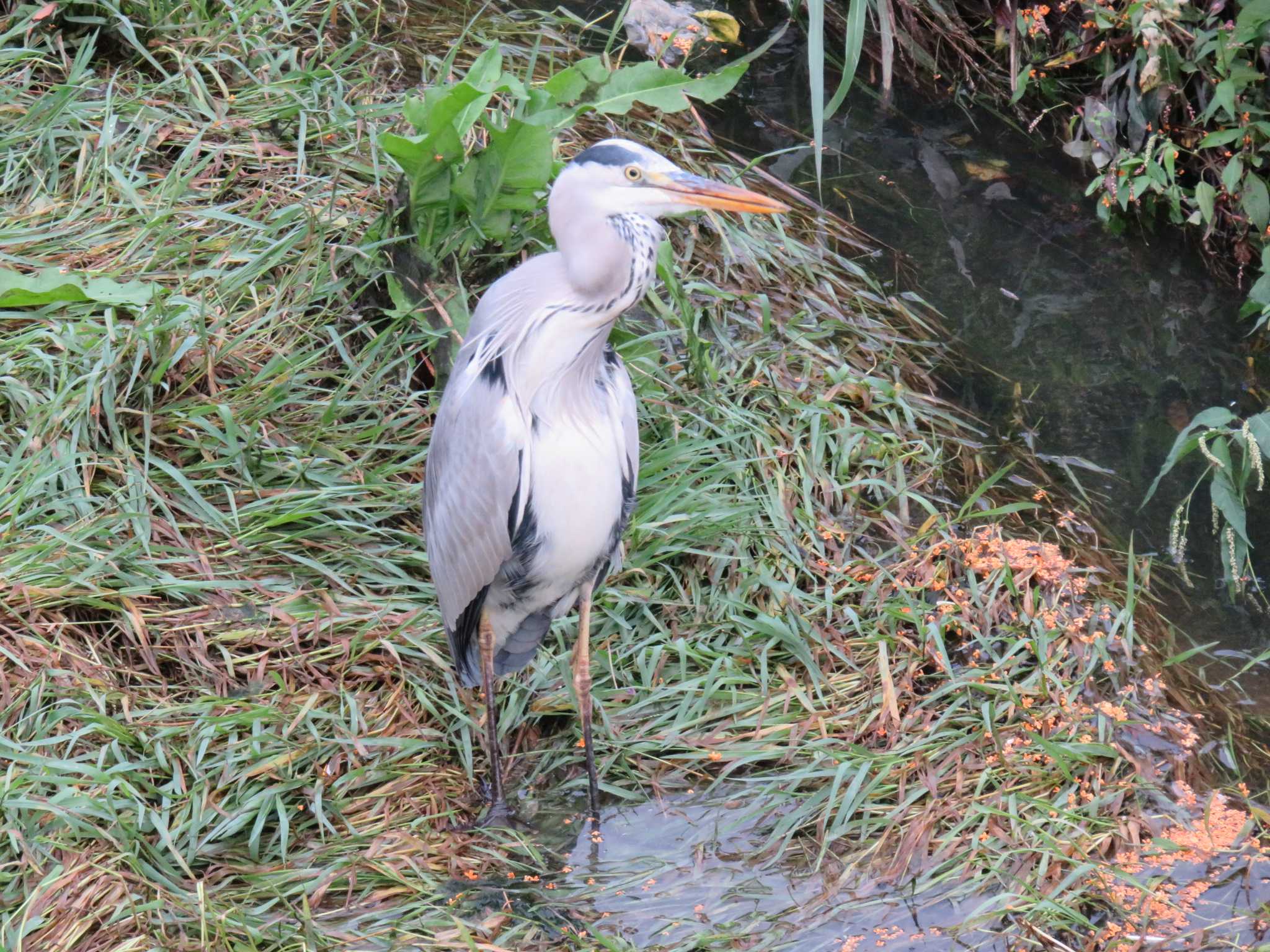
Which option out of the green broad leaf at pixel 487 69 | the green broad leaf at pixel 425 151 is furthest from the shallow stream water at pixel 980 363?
the green broad leaf at pixel 425 151

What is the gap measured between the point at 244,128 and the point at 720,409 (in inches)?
76.2

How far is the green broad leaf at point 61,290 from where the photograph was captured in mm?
3916

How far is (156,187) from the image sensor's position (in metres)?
4.43

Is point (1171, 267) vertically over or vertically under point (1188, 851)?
over

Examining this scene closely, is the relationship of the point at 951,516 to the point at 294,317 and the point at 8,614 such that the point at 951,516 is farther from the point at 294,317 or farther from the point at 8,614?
the point at 8,614

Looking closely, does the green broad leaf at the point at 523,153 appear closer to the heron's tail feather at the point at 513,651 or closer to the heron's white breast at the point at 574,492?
the heron's white breast at the point at 574,492

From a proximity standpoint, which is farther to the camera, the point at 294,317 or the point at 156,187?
the point at 156,187

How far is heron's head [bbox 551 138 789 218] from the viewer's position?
9.12ft

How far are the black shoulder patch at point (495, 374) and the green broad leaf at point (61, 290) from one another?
4.29ft

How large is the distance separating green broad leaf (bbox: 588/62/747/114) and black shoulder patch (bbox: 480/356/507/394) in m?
1.21

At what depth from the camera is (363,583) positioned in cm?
370

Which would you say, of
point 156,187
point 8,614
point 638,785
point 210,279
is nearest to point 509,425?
point 638,785

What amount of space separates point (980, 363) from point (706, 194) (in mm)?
2226

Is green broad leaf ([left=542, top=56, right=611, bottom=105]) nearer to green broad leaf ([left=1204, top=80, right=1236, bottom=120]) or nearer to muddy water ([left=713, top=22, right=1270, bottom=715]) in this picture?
muddy water ([left=713, top=22, right=1270, bottom=715])
